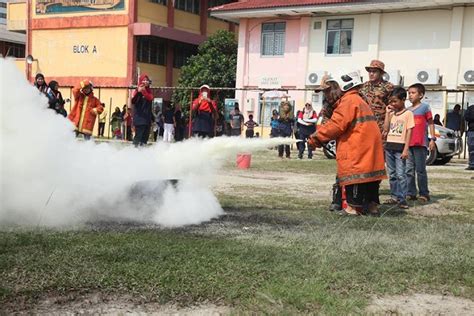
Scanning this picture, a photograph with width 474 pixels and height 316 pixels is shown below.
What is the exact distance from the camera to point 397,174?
813 centimetres

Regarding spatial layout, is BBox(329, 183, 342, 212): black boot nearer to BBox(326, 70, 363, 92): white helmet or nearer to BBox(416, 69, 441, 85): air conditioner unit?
BBox(326, 70, 363, 92): white helmet

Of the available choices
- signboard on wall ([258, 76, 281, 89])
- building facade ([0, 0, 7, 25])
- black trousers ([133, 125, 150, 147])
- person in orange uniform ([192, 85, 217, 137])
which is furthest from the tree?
black trousers ([133, 125, 150, 147])

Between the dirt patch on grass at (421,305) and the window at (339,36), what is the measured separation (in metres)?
24.3

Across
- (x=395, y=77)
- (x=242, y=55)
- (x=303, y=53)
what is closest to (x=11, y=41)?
(x=242, y=55)

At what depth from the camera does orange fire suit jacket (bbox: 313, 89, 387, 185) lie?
675 centimetres

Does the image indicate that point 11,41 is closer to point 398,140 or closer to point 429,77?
point 429,77

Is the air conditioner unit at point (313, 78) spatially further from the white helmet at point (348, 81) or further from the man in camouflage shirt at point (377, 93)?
the white helmet at point (348, 81)

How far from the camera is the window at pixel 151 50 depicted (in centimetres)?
3456

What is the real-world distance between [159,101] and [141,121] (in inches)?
751

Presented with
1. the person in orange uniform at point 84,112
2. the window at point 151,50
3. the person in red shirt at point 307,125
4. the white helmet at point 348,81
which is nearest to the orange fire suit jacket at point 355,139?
the white helmet at point 348,81

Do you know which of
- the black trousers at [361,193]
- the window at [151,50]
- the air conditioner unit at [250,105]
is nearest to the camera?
the black trousers at [361,193]

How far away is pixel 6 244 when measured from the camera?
473cm

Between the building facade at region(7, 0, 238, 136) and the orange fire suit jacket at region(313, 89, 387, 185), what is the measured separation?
26822mm

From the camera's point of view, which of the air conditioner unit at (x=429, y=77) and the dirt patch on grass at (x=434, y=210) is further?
the air conditioner unit at (x=429, y=77)
